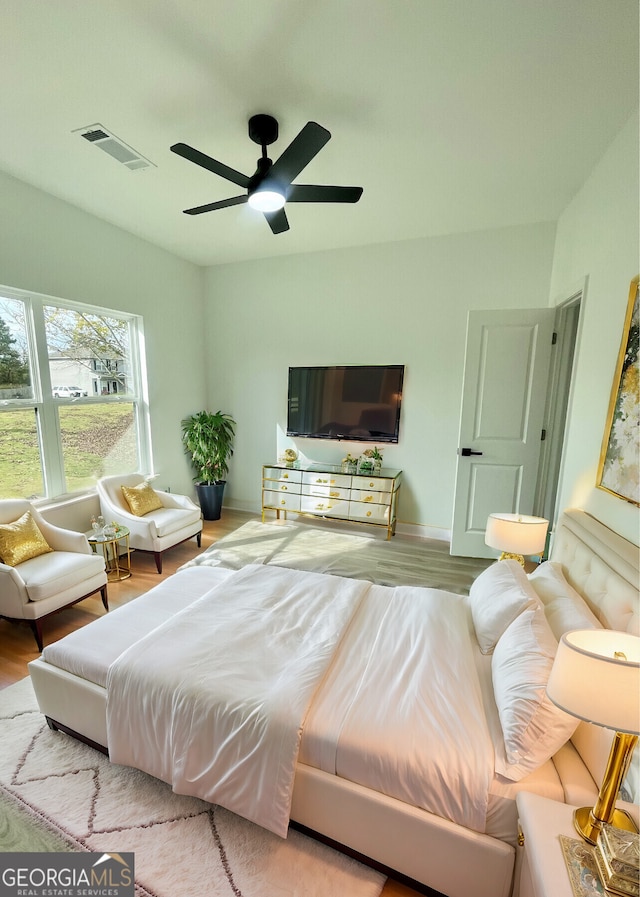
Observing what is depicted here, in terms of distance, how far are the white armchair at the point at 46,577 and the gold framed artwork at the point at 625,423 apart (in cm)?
310

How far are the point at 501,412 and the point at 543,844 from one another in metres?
2.93

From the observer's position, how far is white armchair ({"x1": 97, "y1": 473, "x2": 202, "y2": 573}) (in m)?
3.29

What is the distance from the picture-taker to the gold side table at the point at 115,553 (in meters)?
3.09

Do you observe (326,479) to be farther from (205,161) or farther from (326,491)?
(205,161)

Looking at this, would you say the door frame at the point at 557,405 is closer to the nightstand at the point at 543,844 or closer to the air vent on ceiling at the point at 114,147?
the nightstand at the point at 543,844

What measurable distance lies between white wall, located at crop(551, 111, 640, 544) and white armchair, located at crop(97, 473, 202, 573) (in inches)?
122

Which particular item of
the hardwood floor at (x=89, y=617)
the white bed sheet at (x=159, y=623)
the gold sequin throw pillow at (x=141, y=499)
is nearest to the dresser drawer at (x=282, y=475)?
the hardwood floor at (x=89, y=617)

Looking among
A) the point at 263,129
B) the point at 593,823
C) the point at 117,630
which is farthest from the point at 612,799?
the point at 263,129

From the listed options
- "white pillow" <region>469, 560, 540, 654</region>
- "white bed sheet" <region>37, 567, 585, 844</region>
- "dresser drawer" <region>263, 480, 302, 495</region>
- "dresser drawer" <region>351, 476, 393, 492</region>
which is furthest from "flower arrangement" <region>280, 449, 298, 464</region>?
"white pillow" <region>469, 560, 540, 654</region>

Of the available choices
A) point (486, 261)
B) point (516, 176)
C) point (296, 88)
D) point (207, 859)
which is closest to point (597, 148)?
point (516, 176)

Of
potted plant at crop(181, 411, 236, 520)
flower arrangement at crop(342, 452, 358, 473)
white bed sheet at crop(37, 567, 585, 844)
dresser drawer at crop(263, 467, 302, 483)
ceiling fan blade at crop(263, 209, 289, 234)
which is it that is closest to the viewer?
white bed sheet at crop(37, 567, 585, 844)

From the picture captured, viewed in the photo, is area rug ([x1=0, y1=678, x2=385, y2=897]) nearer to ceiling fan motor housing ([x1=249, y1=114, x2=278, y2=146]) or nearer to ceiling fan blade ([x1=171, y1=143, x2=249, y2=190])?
ceiling fan blade ([x1=171, y1=143, x2=249, y2=190])

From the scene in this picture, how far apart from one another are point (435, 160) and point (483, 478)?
98.0 inches

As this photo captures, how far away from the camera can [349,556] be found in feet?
11.9
